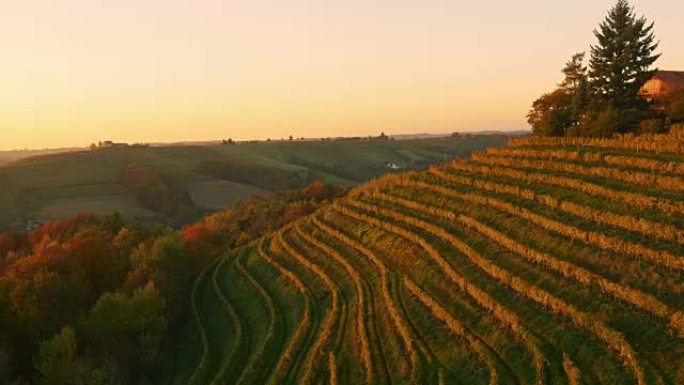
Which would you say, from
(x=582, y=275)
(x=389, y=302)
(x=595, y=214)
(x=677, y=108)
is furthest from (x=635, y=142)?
(x=389, y=302)

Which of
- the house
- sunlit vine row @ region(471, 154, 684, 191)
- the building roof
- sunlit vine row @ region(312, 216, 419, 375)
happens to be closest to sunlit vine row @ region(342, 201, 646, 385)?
sunlit vine row @ region(312, 216, 419, 375)

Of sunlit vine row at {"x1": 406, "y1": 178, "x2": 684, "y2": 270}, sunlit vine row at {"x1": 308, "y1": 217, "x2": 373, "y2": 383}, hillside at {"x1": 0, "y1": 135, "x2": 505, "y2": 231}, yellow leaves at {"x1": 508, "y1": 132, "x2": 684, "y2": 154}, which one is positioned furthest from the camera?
hillside at {"x1": 0, "y1": 135, "x2": 505, "y2": 231}

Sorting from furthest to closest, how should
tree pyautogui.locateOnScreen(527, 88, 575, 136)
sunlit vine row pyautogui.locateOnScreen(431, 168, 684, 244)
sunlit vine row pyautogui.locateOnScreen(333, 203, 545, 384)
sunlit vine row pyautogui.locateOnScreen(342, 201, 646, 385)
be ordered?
tree pyautogui.locateOnScreen(527, 88, 575, 136), sunlit vine row pyautogui.locateOnScreen(431, 168, 684, 244), sunlit vine row pyautogui.locateOnScreen(333, 203, 545, 384), sunlit vine row pyautogui.locateOnScreen(342, 201, 646, 385)

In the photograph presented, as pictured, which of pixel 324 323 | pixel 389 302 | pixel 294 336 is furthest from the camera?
pixel 324 323

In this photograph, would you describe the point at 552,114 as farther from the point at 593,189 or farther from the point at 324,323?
the point at 324,323

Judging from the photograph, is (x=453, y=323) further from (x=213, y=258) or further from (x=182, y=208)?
(x=182, y=208)

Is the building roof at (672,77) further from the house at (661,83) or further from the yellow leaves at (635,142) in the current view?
the yellow leaves at (635,142)

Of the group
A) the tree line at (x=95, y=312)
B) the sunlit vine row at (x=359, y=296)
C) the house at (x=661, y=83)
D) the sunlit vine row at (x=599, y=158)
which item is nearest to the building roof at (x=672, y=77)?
the house at (x=661, y=83)

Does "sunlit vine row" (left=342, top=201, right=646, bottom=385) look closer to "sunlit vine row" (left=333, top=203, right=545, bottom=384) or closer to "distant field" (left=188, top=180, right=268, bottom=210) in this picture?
"sunlit vine row" (left=333, top=203, right=545, bottom=384)
